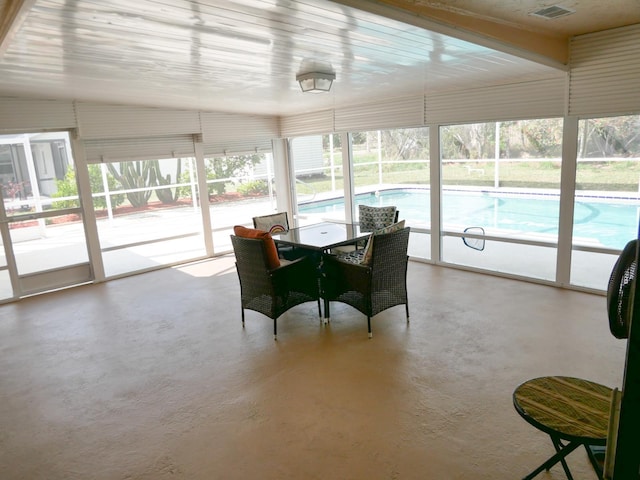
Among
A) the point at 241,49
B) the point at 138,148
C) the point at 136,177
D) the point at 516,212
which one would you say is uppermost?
the point at 241,49

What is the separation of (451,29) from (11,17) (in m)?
2.55

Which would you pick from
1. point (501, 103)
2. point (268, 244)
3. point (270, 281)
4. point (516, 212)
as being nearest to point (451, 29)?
point (268, 244)

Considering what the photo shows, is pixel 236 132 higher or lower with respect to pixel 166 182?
higher

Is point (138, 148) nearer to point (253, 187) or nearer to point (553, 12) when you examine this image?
point (253, 187)

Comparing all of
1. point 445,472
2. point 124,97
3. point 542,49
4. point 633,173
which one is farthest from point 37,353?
point 633,173

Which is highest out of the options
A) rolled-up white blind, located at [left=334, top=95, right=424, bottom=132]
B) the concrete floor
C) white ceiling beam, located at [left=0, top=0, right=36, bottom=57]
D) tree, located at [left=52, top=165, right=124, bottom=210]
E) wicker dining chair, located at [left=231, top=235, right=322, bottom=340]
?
white ceiling beam, located at [left=0, top=0, right=36, bottom=57]

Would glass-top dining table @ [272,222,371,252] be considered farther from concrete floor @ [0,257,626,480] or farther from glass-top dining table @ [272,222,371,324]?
concrete floor @ [0,257,626,480]

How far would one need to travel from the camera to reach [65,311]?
5254mm

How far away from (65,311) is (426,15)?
16.2 feet

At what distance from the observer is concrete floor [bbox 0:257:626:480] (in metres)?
2.51

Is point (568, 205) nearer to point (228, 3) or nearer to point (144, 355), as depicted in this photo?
point (228, 3)

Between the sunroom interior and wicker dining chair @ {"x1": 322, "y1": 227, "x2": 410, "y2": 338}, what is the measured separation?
1.57 metres

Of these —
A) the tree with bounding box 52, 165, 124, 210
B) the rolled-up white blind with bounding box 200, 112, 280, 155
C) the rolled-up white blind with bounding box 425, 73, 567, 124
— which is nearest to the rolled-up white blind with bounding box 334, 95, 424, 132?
the rolled-up white blind with bounding box 425, 73, 567, 124

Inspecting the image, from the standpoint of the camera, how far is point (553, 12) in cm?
316
